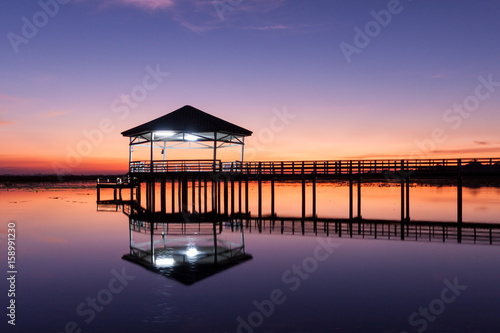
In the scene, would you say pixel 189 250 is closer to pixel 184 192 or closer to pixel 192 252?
pixel 192 252

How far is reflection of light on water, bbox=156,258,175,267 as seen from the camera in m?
17.2

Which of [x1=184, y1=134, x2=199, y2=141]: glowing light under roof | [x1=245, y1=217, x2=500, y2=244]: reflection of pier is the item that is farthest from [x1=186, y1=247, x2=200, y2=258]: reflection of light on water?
[x1=184, y1=134, x2=199, y2=141]: glowing light under roof

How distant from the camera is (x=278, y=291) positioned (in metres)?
14.4

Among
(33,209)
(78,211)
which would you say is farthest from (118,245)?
(33,209)

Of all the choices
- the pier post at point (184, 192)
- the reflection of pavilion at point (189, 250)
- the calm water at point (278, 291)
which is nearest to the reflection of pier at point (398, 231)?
the calm water at point (278, 291)

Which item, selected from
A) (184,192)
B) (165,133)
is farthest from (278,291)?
(165,133)

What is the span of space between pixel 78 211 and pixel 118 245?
19.8 metres

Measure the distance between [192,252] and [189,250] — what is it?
1.71 ft

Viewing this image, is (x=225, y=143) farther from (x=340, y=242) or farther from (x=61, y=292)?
(x=61, y=292)

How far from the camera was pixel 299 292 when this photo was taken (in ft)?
47.0

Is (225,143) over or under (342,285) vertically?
over

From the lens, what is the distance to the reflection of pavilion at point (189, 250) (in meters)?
16.5

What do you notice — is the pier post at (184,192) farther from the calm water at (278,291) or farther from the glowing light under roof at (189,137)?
the calm water at (278,291)

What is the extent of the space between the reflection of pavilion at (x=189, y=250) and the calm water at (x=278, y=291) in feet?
1.41
